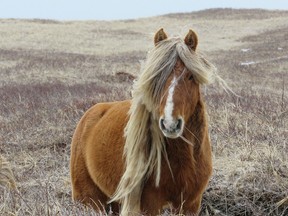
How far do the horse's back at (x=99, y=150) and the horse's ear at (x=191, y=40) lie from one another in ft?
2.90

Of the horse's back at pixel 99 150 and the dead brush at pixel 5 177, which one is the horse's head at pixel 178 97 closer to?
the horse's back at pixel 99 150

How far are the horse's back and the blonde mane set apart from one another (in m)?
0.26

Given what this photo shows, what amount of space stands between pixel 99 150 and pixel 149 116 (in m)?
0.73

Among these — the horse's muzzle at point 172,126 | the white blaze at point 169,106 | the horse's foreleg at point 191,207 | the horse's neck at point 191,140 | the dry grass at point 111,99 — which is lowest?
the dry grass at point 111,99

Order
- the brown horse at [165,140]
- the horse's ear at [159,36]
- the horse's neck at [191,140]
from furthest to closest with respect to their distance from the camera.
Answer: the horse's ear at [159,36], the horse's neck at [191,140], the brown horse at [165,140]

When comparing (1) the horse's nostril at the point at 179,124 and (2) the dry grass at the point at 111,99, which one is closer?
(1) the horse's nostril at the point at 179,124

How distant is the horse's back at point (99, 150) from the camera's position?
425 centimetres

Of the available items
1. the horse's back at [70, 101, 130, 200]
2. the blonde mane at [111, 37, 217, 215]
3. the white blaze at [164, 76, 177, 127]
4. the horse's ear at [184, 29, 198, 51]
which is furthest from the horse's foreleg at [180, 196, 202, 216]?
the horse's ear at [184, 29, 198, 51]

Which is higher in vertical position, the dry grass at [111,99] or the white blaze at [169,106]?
the white blaze at [169,106]

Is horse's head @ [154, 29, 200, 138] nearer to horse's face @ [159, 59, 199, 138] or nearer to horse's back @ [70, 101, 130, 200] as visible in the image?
horse's face @ [159, 59, 199, 138]

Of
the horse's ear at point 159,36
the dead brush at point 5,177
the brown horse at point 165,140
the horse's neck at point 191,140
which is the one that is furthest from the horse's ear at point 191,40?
the dead brush at point 5,177

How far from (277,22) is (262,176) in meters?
38.6

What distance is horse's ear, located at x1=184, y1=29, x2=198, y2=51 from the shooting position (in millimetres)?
3893

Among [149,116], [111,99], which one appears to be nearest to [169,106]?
[149,116]
